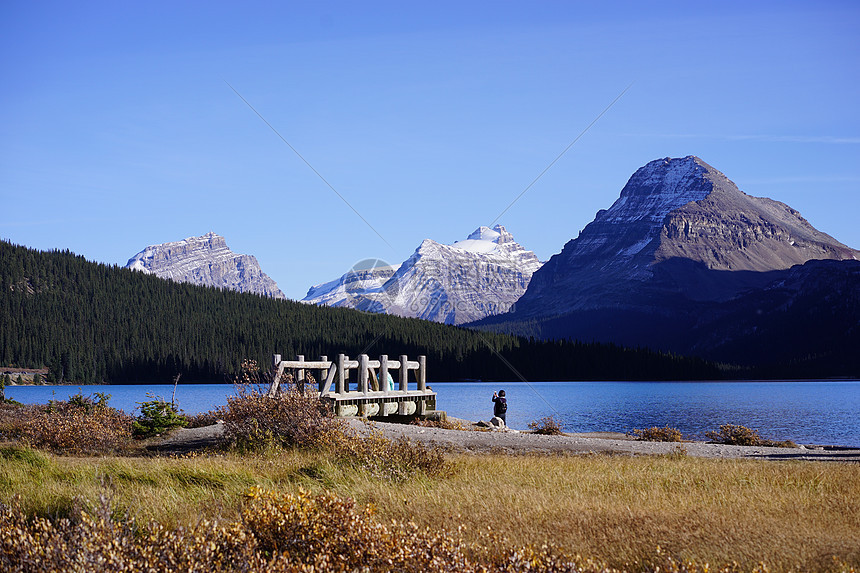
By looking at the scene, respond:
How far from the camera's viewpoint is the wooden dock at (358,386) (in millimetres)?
24766

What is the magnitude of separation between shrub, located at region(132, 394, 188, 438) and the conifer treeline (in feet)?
359

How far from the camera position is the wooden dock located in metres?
24.8

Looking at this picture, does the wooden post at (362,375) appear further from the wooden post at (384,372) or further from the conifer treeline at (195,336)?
the conifer treeline at (195,336)

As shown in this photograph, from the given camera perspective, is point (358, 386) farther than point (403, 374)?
No

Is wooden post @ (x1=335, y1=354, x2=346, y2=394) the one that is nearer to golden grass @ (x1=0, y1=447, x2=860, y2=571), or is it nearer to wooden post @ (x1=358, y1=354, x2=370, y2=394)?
wooden post @ (x1=358, y1=354, x2=370, y2=394)

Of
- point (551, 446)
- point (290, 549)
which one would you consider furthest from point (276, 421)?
point (290, 549)

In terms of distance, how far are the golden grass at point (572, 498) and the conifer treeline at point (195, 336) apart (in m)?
122

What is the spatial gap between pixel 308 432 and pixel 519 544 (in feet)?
33.4

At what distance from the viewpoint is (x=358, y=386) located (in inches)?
1069

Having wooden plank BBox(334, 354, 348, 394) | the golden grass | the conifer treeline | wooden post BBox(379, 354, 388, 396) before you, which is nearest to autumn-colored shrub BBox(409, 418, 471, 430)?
wooden post BBox(379, 354, 388, 396)

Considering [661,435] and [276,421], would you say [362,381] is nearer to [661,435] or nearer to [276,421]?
[276,421]

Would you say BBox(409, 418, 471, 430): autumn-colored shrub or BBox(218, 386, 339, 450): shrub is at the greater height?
BBox(218, 386, 339, 450): shrub

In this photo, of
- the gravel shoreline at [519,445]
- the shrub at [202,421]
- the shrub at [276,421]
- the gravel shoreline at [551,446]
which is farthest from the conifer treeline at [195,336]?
the shrub at [276,421]

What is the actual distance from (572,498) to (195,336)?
14317cm
